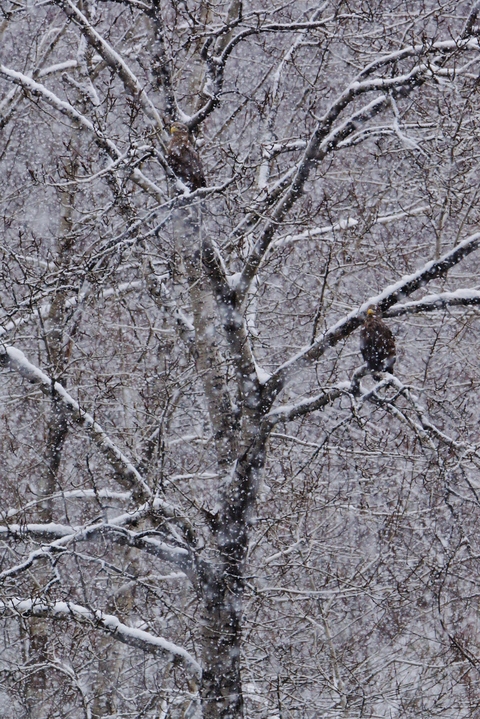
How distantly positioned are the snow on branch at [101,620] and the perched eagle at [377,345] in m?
2.94

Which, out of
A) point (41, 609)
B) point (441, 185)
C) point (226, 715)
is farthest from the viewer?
point (226, 715)

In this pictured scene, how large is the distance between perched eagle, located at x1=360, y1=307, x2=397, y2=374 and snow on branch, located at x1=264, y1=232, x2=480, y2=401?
0.30m

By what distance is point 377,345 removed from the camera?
20.4 feet

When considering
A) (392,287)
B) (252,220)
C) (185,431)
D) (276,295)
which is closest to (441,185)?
(392,287)

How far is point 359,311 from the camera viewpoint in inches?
262

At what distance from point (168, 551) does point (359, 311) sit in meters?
2.79

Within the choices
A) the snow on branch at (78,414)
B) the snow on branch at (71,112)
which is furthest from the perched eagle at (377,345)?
the snow on branch at (71,112)

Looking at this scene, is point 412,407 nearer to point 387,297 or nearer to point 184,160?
point 387,297

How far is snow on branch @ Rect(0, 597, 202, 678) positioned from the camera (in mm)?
6988

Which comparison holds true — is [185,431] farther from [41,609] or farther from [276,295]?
[41,609]

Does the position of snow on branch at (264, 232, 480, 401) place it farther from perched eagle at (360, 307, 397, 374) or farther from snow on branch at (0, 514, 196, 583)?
snow on branch at (0, 514, 196, 583)

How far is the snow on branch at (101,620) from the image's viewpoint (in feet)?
22.9

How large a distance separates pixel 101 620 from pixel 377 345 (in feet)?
10.8

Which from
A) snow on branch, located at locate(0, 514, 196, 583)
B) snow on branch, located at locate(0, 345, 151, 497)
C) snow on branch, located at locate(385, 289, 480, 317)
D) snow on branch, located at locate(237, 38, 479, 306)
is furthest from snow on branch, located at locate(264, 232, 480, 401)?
snow on branch, located at locate(0, 514, 196, 583)
